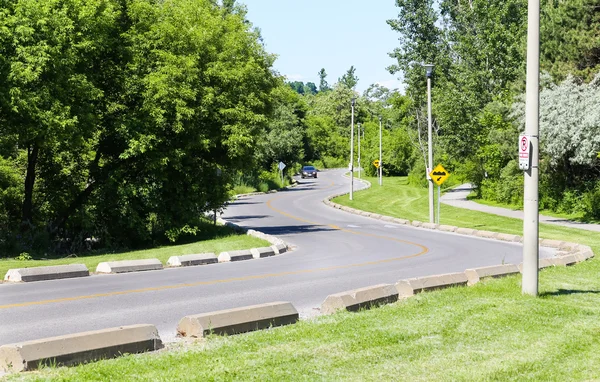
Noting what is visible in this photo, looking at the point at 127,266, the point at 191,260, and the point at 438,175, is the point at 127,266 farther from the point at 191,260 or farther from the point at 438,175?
the point at 438,175

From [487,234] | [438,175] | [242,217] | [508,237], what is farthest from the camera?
[242,217]

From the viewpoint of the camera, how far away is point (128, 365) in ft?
22.7

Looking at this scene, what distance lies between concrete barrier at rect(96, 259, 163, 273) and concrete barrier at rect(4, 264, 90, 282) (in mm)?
702

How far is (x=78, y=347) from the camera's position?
283 inches

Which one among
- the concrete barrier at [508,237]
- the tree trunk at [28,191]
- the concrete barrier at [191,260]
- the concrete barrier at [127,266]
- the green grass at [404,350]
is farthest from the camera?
the concrete barrier at [508,237]

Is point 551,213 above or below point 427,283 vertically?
below

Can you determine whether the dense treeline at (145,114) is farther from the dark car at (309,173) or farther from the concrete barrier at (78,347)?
the dark car at (309,173)

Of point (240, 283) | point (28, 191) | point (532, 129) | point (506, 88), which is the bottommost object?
point (240, 283)

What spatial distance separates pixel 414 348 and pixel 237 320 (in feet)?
7.36

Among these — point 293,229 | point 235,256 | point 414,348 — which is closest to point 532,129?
point 414,348

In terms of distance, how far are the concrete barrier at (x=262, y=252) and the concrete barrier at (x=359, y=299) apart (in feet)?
31.0

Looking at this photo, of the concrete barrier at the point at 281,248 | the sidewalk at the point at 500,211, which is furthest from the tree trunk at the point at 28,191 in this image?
the sidewalk at the point at 500,211

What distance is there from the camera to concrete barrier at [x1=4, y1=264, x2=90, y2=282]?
48.0 feet

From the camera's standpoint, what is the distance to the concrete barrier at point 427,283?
38.8ft
